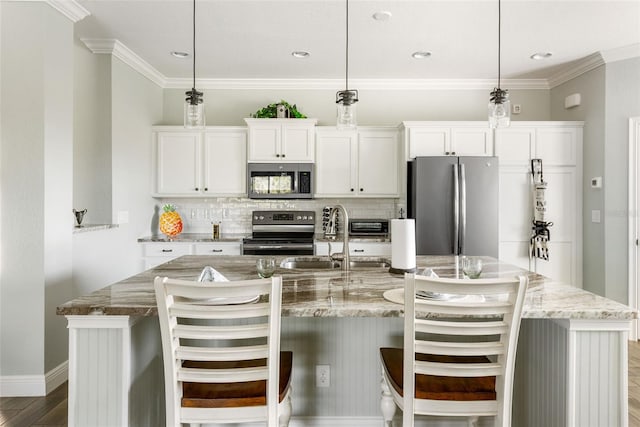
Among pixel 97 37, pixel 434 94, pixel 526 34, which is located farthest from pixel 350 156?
pixel 97 37

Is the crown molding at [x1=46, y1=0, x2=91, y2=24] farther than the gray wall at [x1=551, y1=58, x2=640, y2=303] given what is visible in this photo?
No

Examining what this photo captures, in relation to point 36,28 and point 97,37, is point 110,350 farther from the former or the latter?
point 97,37

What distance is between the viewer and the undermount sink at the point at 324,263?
2727 mm

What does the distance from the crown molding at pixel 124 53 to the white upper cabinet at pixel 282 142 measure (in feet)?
3.82

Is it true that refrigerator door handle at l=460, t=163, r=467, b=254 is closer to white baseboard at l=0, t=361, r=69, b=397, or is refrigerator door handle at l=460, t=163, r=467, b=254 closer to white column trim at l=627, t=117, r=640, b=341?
white column trim at l=627, t=117, r=640, b=341

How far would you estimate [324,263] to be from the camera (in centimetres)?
283

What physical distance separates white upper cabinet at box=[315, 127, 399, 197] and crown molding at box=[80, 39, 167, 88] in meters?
1.89

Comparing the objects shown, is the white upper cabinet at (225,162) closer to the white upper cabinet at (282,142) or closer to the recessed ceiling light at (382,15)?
the white upper cabinet at (282,142)

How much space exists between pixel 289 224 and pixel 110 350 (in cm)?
299

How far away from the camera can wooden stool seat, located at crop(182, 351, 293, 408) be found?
1.44 metres

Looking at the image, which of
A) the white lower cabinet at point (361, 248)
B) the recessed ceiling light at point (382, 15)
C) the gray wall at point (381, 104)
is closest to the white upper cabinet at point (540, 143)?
the gray wall at point (381, 104)

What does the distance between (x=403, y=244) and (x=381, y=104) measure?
2.96 metres

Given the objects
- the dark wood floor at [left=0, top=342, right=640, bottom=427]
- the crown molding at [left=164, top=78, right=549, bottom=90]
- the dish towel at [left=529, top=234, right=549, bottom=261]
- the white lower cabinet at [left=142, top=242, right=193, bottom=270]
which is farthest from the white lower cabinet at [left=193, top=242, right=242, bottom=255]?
the dish towel at [left=529, top=234, right=549, bottom=261]

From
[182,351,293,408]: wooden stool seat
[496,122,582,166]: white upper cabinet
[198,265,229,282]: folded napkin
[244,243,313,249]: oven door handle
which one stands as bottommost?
[182,351,293,408]: wooden stool seat
